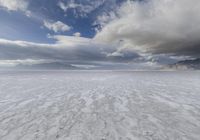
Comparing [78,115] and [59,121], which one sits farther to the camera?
[78,115]

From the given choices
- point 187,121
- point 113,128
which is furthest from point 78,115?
point 187,121

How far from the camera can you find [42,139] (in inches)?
219

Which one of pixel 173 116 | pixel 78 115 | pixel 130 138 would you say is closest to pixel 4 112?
pixel 78 115

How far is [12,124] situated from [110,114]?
5628 millimetres

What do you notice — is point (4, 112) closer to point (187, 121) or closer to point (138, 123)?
point (138, 123)

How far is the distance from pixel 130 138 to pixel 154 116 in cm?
341

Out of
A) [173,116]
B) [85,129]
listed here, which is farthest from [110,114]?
[173,116]

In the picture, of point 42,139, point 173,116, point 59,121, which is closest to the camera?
point 42,139

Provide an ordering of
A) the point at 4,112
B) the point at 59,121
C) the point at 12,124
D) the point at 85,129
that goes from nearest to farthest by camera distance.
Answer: the point at 85,129
the point at 12,124
the point at 59,121
the point at 4,112

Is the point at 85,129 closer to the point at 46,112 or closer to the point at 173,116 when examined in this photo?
the point at 46,112

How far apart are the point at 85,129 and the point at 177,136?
164 inches

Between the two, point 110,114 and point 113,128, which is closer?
point 113,128

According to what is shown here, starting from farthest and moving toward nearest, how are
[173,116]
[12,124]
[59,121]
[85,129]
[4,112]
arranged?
[4,112] < [173,116] < [59,121] < [12,124] < [85,129]

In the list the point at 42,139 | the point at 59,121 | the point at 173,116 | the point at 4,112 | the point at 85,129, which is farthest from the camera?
the point at 4,112
